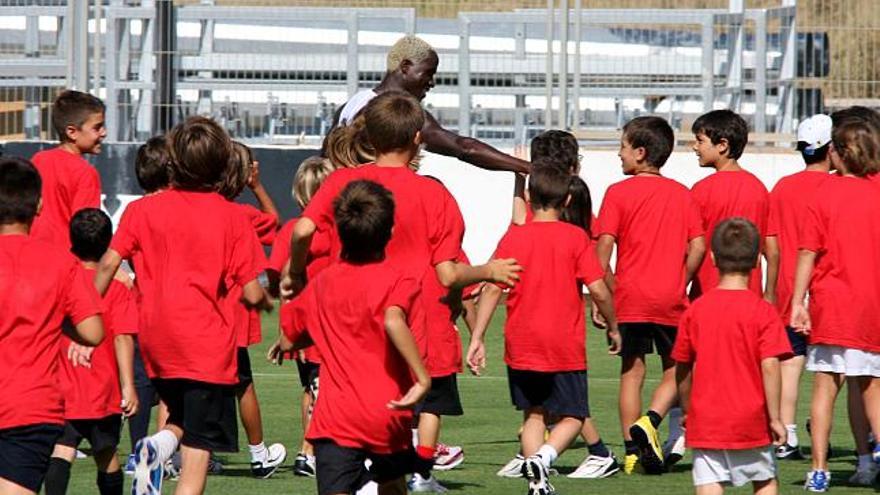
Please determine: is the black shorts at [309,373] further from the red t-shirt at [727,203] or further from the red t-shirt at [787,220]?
the red t-shirt at [787,220]

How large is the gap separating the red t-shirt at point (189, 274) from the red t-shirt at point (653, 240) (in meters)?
2.80

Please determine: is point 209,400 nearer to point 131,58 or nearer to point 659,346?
point 659,346

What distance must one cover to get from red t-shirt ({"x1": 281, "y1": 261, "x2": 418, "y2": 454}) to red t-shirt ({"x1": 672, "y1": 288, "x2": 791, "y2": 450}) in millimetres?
1429

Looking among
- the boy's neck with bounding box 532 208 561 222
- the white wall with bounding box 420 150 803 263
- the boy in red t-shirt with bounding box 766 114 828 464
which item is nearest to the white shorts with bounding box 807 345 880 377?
the boy in red t-shirt with bounding box 766 114 828 464

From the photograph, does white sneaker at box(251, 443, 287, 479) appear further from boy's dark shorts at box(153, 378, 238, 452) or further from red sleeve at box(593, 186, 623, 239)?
red sleeve at box(593, 186, 623, 239)

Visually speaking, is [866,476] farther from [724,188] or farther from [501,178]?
[501,178]

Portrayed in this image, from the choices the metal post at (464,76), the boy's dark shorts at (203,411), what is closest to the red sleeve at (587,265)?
the boy's dark shorts at (203,411)

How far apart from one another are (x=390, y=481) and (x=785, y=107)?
13.5 metres

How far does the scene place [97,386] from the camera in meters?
8.35

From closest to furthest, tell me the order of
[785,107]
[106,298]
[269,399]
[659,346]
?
[106,298] < [659,346] < [269,399] < [785,107]

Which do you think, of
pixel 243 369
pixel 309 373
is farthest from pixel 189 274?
pixel 309 373

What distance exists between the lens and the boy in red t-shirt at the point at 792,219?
1028cm

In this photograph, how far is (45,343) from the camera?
6711 millimetres

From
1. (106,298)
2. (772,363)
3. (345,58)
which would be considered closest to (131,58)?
(345,58)
